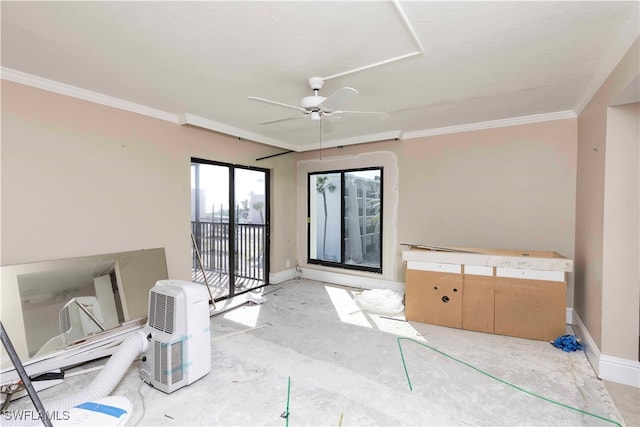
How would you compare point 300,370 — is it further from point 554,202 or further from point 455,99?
point 554,202

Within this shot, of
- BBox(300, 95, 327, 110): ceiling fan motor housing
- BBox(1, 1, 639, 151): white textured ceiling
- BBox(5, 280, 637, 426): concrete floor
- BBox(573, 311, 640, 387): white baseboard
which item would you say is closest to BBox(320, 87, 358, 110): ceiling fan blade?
BBox(300, 95, 327, 110): ceiling fan motor housing

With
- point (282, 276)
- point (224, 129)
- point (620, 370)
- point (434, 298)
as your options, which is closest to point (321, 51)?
point (224, 129)

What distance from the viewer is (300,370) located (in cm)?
241

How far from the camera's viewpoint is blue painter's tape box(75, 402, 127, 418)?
1.76 m

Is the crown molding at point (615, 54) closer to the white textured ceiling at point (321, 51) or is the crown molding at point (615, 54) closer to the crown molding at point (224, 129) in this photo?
the white textured ceiling at point (321, 51)

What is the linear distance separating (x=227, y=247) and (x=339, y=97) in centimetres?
305

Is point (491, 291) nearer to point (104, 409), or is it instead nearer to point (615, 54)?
point (615, 54)

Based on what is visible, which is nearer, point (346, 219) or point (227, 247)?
point (227, 247)

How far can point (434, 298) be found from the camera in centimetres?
338

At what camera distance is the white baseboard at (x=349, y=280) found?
14.7 feet

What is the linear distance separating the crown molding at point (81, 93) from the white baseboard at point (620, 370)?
15.8ft

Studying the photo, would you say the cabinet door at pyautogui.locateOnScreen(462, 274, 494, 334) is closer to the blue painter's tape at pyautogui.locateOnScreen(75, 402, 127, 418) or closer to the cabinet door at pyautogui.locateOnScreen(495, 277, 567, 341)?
the cabinet door at pyautogui.locateOnScreen(495, 277, 567, 341)

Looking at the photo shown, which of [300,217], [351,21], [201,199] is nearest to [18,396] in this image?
[201,199]

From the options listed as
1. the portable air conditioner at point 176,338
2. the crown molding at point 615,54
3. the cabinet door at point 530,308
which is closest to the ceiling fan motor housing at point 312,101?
the portable air conditioner at point 176,338
